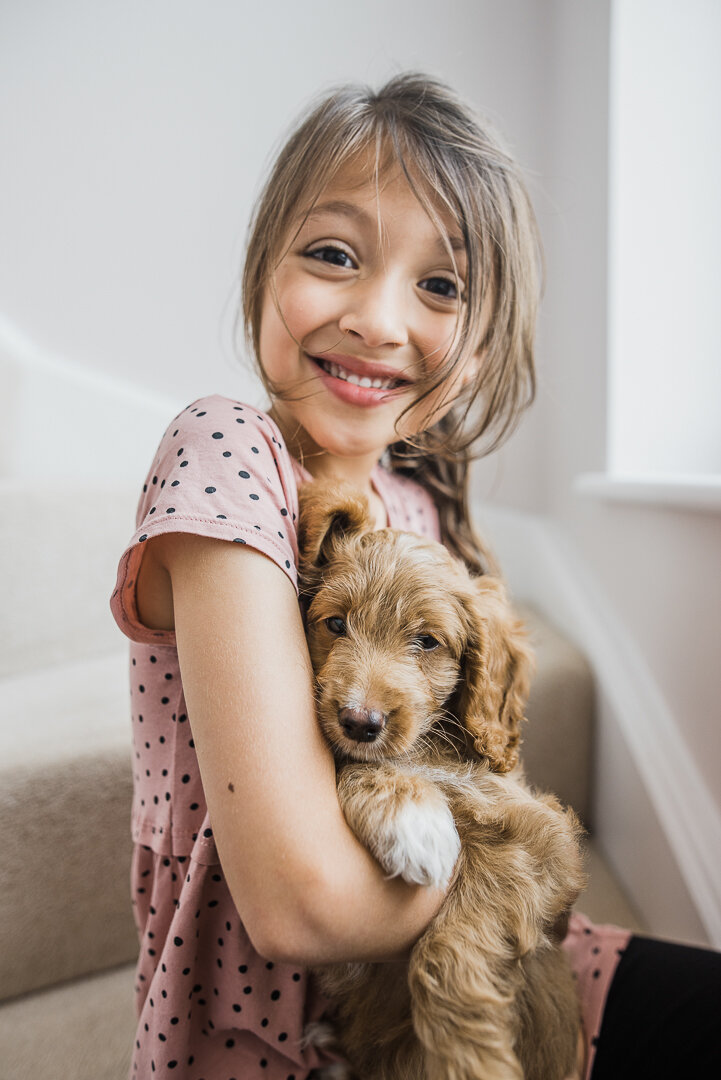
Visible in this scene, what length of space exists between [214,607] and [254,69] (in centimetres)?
219

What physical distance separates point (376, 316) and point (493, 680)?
0.49 m

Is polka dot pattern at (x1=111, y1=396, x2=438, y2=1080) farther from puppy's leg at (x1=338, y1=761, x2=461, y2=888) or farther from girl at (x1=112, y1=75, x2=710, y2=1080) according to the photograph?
puppy's leg at (x1=338, y1=761, x2=461, y2=888)

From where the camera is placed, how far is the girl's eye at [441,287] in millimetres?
964

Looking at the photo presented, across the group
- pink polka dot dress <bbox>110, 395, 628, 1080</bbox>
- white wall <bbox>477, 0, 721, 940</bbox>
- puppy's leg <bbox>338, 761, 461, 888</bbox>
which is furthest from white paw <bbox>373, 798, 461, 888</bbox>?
white wall <bbox>477, 0, 721, 940</bbox>

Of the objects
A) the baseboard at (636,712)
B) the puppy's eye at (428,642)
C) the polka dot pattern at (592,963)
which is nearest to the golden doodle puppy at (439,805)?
the puppy's eye at (428,642)

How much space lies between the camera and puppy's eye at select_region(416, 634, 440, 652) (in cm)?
79

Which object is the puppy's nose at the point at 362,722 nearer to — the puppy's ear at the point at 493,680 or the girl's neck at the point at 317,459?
the puppy's ear at the point at 493,680

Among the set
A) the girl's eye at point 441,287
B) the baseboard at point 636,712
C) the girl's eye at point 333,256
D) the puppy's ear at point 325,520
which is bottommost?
the baseboard at point 636,712

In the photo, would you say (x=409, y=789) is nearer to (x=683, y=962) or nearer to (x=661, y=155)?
(x=683, y=962)

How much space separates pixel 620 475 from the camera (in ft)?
5.70

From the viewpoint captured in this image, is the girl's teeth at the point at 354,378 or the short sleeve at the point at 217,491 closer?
the short sleeve at the point at 217,491

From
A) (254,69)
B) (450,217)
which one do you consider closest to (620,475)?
(450,217)

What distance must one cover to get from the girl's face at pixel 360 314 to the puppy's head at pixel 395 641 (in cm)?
17

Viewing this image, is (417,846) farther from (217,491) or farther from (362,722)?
(217,491)
